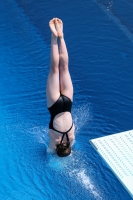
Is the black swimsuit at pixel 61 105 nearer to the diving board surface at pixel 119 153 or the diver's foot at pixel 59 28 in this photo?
the diver's foot at pixel 59 28

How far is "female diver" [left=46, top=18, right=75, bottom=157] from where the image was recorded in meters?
4.34

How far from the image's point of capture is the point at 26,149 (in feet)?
17.8

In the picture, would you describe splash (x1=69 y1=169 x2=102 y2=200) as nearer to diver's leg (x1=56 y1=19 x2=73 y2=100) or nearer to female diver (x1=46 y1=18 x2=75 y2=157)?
female diver (x1=46 y1=18 x2=75 y2=157)

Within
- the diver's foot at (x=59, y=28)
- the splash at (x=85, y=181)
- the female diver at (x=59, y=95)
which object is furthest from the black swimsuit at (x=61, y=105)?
the splash at (x=85, y=181)

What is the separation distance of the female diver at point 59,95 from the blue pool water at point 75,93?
0.48m

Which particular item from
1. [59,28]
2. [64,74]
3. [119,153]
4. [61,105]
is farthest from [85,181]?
[59,28]

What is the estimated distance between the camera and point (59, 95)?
4.60m

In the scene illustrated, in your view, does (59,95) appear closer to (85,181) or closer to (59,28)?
(59,28)

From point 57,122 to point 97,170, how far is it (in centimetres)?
102

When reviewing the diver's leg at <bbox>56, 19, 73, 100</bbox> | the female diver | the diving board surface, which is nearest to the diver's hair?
the female diver

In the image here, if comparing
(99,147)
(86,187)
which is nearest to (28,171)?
(86,187)

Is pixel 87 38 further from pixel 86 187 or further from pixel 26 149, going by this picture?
pixel 86 187

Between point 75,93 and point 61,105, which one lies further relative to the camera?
point 75,93

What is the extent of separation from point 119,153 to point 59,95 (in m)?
1.50
